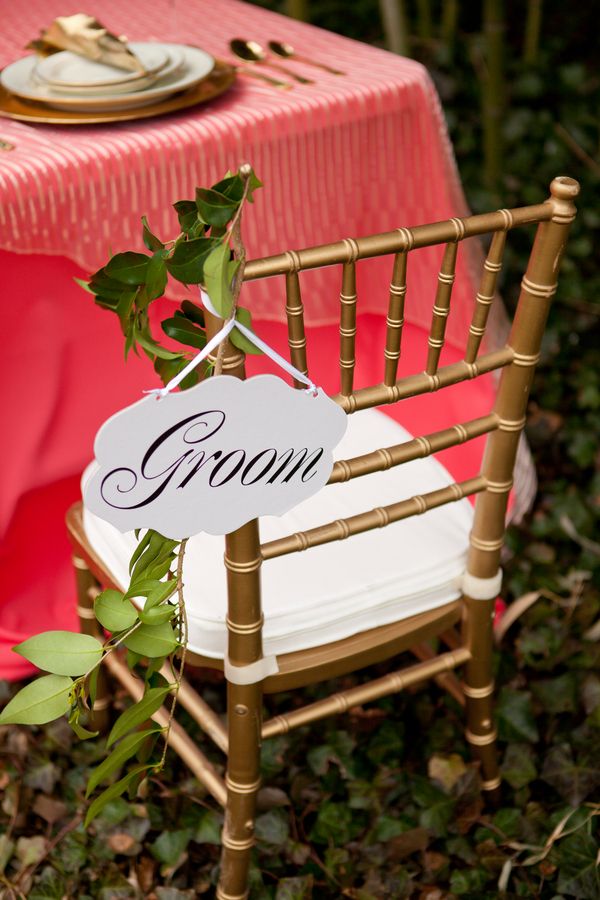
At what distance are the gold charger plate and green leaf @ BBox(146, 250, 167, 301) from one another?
54 centimetres

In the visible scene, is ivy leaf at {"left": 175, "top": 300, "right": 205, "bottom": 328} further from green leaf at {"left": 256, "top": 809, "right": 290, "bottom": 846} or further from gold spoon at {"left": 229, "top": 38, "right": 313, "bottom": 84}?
green leaf at {"left": 256, "top": 809, "right": 290, "bottom": 846}

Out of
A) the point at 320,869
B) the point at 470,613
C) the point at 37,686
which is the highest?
the point at 37,686

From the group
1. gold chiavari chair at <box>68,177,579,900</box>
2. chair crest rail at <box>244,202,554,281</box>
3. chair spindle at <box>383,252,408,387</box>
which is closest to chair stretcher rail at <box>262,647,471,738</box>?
gold chiavari chair at <box>68,177,579,900</box>

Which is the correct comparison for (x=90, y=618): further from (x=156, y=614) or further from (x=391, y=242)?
(x=391, y=242)

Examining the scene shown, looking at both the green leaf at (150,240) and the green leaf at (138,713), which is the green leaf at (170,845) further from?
the green leaf at (150,240)

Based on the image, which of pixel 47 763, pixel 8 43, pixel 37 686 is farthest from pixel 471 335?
pixel 8 43

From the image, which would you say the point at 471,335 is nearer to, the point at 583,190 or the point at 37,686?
the point at 37,686

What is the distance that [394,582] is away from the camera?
3.65 feet

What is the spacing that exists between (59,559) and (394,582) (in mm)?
734

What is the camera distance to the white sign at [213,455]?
0.74 metres

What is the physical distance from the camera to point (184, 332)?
828 millimetres

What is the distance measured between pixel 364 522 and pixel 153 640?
0.82 ft

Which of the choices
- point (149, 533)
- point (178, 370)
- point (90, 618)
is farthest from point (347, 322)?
point (90, 618)

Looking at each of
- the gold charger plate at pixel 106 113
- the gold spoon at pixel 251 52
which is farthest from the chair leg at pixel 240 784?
the gold spoon at pixel 251 52
